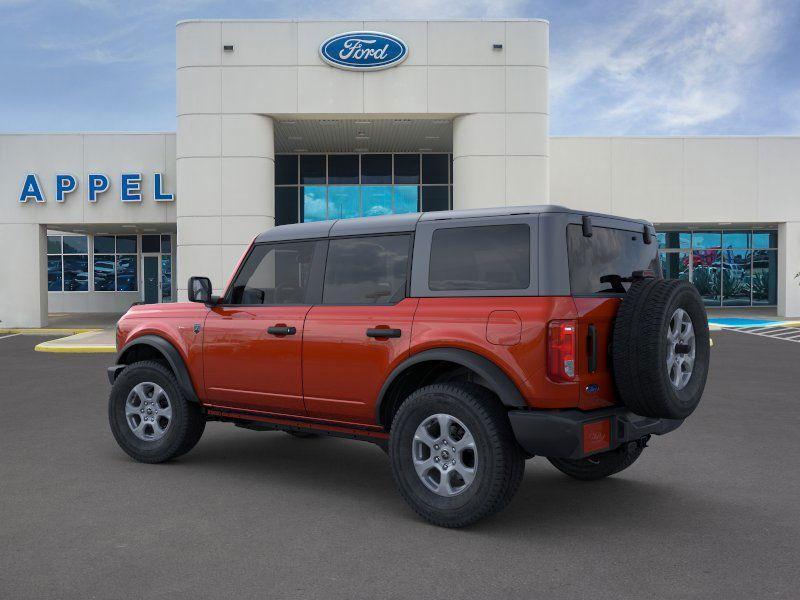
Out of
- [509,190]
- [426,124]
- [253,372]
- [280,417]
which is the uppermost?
[426,124]

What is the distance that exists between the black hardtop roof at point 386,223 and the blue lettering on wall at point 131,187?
61.1 ft

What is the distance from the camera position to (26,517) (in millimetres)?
4812

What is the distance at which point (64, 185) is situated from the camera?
23.2 m

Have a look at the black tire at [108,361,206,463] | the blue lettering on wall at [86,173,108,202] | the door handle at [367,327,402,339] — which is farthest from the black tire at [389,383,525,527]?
the blue lettering on wall at [86,173,108,202]

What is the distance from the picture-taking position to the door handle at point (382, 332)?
489cm

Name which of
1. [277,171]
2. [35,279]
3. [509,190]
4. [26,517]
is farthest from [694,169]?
[26,517]

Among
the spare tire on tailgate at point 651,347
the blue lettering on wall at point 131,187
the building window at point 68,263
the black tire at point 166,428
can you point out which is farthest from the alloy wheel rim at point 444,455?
the building window at point 68,263

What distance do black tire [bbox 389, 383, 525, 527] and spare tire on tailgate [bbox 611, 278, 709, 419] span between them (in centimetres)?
78

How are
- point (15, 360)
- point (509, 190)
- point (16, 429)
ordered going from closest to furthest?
point (16, 429) < point (15, 360) < point (509, 190)

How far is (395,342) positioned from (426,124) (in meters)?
16.7

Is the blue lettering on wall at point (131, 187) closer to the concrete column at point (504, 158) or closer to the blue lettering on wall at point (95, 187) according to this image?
the blue lettering on wall at point (95, 187)

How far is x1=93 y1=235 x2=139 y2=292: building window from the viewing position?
105 feet

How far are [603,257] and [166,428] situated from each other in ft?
12.6

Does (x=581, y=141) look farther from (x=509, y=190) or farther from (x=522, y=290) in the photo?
(x=522, y=290)
